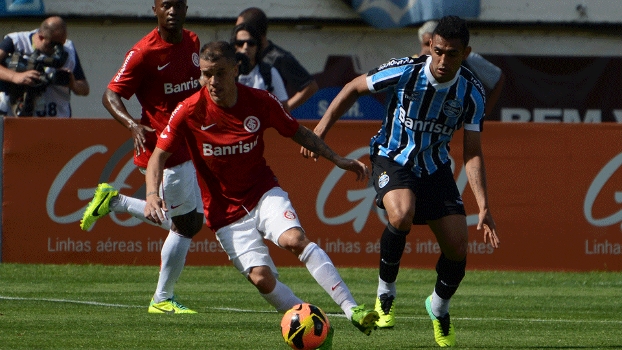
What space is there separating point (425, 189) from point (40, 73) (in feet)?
18.8

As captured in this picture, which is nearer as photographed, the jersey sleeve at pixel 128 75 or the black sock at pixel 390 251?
the black sock at pixel 390 251

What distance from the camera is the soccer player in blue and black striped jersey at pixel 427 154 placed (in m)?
7.50

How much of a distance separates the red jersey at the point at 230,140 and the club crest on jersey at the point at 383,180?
711 millimetres

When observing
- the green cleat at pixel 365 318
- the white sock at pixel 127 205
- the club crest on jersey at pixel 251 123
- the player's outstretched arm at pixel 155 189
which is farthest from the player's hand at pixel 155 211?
the white sock at pixel 127 205

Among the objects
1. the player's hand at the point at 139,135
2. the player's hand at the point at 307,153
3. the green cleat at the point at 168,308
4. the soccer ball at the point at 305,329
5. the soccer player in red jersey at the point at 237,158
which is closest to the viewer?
the soccer ball at the point at 305,329

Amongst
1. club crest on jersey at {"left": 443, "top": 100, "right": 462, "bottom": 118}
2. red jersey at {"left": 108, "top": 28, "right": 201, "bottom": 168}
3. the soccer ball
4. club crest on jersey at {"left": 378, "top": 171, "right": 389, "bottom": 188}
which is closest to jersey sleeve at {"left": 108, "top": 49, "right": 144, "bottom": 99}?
red jersey at {"left": 108, "top": 28, "right": 201, "bottom": 168}

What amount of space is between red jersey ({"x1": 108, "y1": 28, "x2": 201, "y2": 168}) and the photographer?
3214 millimetres

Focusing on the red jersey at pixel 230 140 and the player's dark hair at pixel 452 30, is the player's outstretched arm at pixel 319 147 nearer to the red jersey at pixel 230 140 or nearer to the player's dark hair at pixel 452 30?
the red jersey at pixel 230 140

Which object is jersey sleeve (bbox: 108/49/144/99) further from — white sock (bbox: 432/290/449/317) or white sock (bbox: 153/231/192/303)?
white sock (bbox: 432/290/449/317)

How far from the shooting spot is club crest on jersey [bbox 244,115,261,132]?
7.36m

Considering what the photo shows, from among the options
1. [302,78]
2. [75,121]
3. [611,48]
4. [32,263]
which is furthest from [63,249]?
[611,48]

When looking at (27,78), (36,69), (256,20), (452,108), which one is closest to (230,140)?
(452,108)

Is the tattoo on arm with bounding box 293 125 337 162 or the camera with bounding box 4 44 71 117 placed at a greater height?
the tattoo on arm with bounding box 293 125 337 162

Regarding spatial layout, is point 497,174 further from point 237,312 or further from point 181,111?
point 181,111
